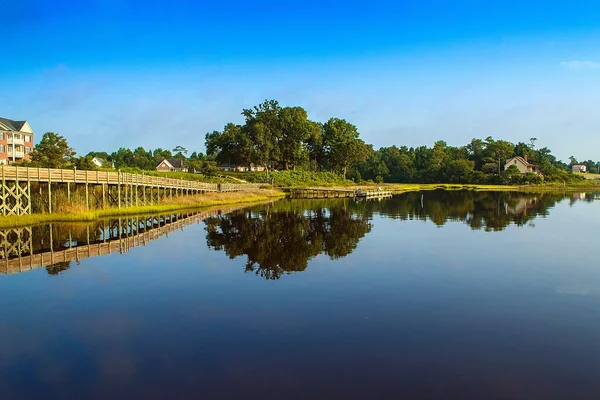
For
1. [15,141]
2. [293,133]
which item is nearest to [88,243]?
[15,141]

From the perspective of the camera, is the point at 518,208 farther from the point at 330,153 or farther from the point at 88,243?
the point at 330,153

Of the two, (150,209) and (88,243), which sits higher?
(150,209)

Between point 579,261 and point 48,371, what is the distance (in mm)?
21193

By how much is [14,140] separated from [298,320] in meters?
83.8

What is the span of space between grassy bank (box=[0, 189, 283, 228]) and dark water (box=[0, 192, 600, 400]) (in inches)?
243

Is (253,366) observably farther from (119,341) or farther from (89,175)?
(89,175)

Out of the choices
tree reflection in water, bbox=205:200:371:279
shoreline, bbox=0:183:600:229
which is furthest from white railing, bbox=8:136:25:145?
tree reflection in water, bbox=205:200:371:279

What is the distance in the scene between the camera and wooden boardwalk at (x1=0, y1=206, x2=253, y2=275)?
1973 centimetres

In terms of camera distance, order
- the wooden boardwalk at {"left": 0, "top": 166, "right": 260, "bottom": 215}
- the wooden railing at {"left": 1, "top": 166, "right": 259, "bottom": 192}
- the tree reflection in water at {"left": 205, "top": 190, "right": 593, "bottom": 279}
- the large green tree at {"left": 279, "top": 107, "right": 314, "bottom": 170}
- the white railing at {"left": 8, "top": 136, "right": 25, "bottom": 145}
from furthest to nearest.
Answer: the large green tree at {"left": 279, "top": 107, "right": 314, "bottom": 170} < the white railing at {"left": 8, "top": 136, "right": 25, "bottom": 145} < the wooden boardwalk at {"left": 0, "top": 166, "right": 260, "bottom": 215} < the wooden railing at {"left": 1, "top": 166, "right": 259, "bottom": 192} < the tree reflection in water at {"left": 205, "top": 190, "right": 593, "bottom": 279}

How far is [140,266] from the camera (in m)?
19.8

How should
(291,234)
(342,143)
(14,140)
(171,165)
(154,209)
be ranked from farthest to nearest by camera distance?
(171,165) < (342,143) < (14,140) < (154,209) < (291,234)

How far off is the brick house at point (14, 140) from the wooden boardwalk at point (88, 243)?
53879 mm

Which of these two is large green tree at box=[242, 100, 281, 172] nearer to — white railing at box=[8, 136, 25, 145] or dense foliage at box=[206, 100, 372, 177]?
dense foliage at box=[206, 100, 372, 177]

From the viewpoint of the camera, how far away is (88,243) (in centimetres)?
2444
